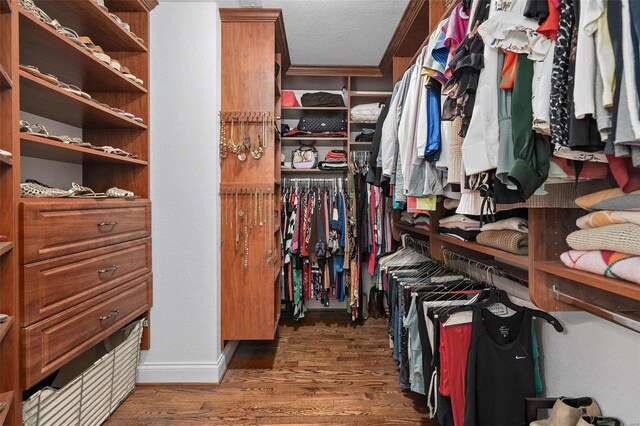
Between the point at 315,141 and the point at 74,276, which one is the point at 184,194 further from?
the point at 315,141

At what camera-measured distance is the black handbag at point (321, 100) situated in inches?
119

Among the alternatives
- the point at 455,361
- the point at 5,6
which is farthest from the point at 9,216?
the point at 455,361

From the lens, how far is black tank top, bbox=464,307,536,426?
1.21 metres

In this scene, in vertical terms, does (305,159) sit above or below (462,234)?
above

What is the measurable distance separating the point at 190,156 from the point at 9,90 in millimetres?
948

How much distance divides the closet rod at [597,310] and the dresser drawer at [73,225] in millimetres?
1826

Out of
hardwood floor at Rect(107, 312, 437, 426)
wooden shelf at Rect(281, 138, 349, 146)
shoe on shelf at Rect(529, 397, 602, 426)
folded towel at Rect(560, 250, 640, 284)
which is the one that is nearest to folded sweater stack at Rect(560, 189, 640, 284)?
Result: folded towel at Rect(560, 250, 640, 284)

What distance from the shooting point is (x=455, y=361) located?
50.8 inches

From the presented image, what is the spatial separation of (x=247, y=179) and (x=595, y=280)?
1.84 meters

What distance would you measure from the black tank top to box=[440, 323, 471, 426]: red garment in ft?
0.22

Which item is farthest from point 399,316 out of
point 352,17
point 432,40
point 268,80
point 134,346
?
point 352,17

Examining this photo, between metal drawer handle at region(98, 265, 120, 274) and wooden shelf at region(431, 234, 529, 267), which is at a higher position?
wooden shelf at region(431, 234, 529, 267)

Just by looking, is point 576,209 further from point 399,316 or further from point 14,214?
point 14,214

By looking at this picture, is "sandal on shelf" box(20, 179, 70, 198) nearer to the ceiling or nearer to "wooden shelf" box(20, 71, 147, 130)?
"wooden shelf" box(20, 71, 147, 130)
